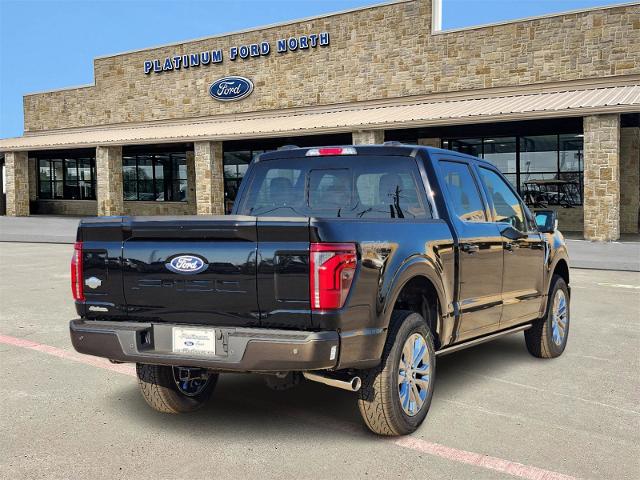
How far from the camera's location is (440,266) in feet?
15.9

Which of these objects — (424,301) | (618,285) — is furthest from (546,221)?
(618,285)

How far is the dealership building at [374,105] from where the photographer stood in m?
23.0

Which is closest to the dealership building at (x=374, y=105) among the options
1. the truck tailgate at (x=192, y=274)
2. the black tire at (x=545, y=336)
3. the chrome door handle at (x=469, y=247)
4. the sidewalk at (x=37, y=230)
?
the sidewalk at (x=37, y=230)

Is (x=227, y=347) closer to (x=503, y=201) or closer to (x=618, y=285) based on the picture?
(x=503, y=201)

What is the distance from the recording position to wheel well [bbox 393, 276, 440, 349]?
482cm

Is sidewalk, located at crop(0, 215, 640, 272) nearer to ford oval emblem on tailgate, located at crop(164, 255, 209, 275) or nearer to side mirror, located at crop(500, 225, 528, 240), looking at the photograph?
side mirror, located at crop(500, 225, 528, 240)

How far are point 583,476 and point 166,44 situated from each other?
34301 mm

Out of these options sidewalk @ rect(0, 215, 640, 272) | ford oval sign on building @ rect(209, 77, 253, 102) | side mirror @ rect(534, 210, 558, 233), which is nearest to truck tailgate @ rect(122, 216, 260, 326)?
side mirror @ rect(534, 210, 558, 233)

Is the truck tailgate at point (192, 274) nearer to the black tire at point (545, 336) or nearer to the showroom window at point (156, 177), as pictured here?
the black tire at point (545, 336)

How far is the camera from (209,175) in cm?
2873

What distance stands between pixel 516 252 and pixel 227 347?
3095 mm

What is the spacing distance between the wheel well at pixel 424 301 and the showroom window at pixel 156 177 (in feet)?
107

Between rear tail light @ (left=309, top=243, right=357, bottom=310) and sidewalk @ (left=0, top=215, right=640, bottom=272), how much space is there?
42.6ft

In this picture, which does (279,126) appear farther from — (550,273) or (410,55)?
(550,273)
